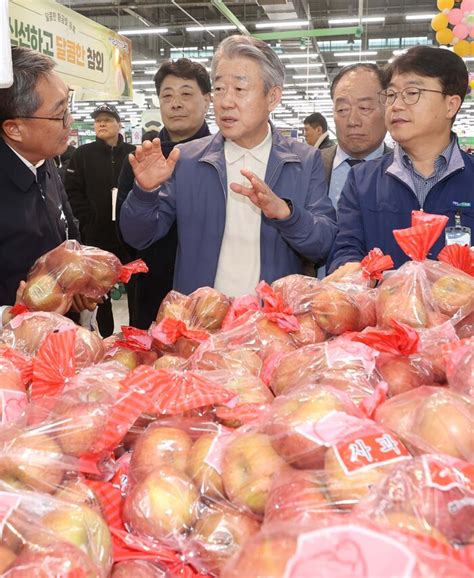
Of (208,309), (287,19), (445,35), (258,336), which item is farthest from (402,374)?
(287,19)

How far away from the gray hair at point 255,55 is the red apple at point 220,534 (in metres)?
1.99

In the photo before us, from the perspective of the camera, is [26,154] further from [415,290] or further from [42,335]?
[415,290]

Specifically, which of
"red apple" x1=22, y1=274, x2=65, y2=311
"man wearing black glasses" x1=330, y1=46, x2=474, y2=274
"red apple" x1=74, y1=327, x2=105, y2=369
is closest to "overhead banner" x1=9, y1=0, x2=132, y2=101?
"man wearing black glasses" x1=330, y1=46, x2=474, y2=274

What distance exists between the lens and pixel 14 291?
2.40 metres

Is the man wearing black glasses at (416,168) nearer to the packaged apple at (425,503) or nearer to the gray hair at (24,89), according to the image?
the gray hair at (24,89)

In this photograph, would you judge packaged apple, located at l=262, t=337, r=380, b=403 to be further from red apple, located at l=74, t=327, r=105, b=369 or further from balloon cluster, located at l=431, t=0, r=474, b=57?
→ balloon cluster, located at l=431, t=0, r=474, b=57

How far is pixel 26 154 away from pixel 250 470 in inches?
80.0

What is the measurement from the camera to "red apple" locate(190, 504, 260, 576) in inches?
34.8

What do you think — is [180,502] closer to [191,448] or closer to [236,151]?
[191,448]

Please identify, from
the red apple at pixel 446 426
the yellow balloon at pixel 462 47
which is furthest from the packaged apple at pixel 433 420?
the yellow balloon at pixel 462 47

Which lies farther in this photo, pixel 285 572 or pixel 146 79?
pixel 146 79

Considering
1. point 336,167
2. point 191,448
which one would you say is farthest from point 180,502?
point 336,167

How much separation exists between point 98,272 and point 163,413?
0.95 metres

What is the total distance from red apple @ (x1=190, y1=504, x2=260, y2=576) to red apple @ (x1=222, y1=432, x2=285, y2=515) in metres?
0.02
